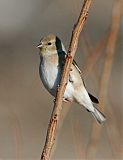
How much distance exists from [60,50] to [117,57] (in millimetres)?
6231

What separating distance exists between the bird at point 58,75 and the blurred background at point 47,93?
71 millimetres

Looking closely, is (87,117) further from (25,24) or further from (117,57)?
(25,24)

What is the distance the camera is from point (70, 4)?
2635 mm

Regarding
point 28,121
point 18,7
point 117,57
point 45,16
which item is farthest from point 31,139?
point 18,7

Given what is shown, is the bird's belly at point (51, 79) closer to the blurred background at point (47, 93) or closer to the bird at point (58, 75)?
the bird at point (58, 75)

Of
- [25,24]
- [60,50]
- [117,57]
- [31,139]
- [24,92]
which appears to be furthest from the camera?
[25,24]

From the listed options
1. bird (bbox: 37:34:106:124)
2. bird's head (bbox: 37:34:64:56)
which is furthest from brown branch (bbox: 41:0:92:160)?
bird's head (bbox: 37:34:64:56)

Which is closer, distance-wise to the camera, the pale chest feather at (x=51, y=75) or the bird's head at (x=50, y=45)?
the pale chest feather at (x=51, y=75)

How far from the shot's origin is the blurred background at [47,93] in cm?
228

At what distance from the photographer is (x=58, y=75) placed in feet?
10.1

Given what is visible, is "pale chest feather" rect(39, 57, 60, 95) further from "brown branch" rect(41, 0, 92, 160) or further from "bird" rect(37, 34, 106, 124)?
"brown branch" rect(41, 0, 92, 160)

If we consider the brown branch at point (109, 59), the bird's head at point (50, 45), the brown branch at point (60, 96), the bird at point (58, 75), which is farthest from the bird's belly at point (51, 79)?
the brown branch at point (60, 96)

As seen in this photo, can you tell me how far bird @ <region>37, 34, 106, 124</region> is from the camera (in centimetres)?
310

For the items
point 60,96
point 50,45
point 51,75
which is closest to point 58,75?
point 51,75
